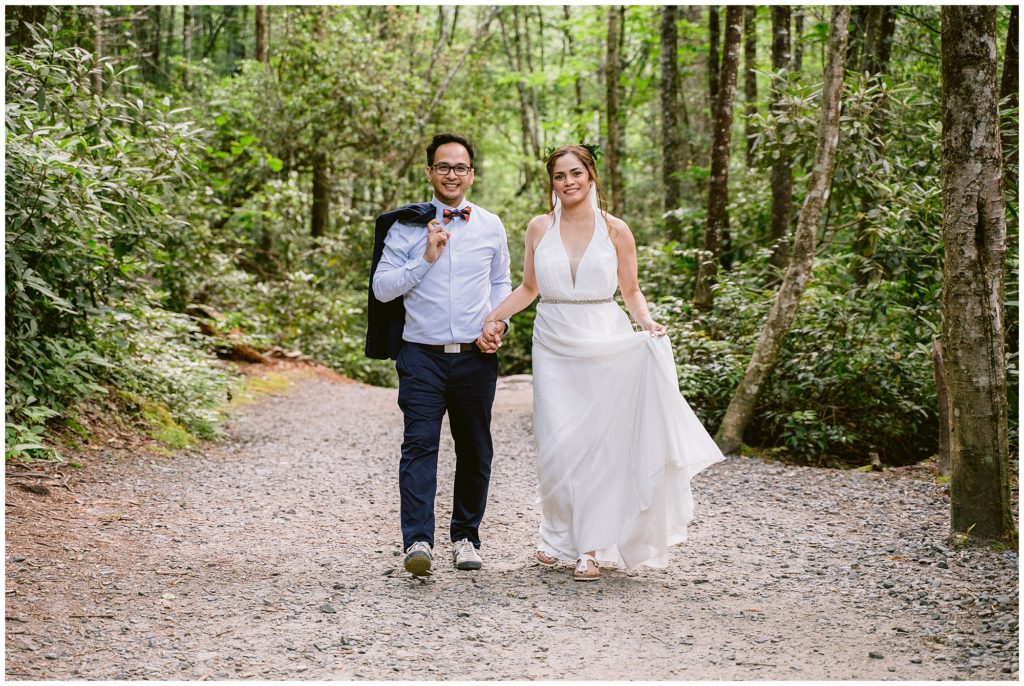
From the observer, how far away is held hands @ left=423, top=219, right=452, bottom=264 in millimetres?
4816

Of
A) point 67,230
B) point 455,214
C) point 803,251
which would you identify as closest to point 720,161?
point 803,251

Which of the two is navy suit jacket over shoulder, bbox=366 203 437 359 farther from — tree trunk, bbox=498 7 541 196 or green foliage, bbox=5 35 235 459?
tree trunk, bbox=498 7 541 196

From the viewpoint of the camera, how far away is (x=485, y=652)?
3.91 metres

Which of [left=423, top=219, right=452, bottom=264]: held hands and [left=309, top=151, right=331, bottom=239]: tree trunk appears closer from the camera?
[left=423, top=219, right=452, bottom=264]: held hands

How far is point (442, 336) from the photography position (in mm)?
4938

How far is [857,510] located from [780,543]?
3.96ft

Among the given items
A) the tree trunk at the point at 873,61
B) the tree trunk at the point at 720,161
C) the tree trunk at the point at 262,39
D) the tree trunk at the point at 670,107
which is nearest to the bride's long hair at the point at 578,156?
the tree trunk at the point at 873,61

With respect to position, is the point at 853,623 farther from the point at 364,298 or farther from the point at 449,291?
the point at 364,298

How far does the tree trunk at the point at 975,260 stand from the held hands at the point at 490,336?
2533mm

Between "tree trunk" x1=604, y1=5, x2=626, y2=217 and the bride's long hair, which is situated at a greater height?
"tree trunk" x1=604, y1=5, x2=626, y2=217

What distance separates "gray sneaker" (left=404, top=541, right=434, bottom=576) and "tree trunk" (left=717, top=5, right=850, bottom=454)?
4.74 meters

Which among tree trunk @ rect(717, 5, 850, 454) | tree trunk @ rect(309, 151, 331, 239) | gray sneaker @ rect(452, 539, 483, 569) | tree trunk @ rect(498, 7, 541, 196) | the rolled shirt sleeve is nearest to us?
the rolled shirt sleeve

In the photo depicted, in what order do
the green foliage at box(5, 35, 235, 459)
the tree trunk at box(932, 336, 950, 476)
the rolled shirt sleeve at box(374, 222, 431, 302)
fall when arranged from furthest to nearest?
the tree trunk at box(932, 336, 950, 476) → the green foliage at box(5, 35, 235, 459) → the rolled shirt sleeve at box(374, 222, 431, 302)

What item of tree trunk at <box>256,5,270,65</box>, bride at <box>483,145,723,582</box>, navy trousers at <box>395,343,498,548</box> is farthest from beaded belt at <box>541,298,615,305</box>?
tree trunk at <box>256,5,270,65</box>
